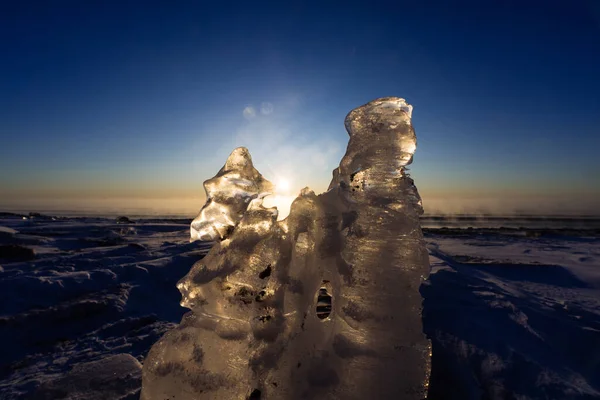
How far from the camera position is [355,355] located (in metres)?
1.85

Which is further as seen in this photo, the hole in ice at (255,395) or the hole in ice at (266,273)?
the hole in ice at (266,273)


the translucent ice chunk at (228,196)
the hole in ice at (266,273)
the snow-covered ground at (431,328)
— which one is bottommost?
the snow-covered ground at (431,328)

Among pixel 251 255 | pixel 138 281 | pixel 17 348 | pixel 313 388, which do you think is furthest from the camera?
pixel 138 281

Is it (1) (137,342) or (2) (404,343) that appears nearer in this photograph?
(2) (404,343)

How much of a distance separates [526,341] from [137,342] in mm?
3158

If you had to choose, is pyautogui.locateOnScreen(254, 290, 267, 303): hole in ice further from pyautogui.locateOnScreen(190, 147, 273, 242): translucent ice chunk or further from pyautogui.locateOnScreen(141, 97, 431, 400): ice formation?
pyautogui.locateOnScreen(190, 147, 273, 242): translucent ice chunk

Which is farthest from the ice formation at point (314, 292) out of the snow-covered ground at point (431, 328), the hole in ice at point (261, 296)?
the snow-covered ground at point (431, 328)

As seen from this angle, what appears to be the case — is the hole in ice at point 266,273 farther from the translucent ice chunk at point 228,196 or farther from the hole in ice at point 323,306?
the hole in ice at point 323,306

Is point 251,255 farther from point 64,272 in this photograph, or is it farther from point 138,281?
point 64,272

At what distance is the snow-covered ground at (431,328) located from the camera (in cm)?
217

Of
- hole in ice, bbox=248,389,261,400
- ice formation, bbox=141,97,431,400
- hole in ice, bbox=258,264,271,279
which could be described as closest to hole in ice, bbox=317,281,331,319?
ice formation, bbox=141,97,431,400

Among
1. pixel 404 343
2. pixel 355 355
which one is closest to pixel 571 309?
pixel 404 343

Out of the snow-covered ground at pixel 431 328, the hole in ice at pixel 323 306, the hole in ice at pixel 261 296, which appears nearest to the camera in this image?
the hole in ice at pixel 261 296

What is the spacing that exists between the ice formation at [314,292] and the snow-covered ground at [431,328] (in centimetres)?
63
